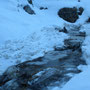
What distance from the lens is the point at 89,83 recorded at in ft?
12.8

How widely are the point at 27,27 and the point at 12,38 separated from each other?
6.58ft

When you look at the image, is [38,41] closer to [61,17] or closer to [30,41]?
[30,41]

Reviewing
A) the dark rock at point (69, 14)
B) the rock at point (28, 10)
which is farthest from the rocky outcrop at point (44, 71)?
the dark rock at point (69, 14)

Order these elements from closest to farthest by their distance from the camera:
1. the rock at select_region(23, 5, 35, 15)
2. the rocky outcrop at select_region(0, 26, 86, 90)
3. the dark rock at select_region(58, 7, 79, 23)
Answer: the rocky outcrop at select_region(0, 26, 86, 90)
the rock at select_region(23, 5, 35, 15)
the dark rock at select_region(58, 7, 79, 23)

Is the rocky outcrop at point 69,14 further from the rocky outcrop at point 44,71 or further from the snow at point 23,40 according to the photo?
the rocky outcrop at point 44,71

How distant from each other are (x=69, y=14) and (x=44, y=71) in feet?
38.1

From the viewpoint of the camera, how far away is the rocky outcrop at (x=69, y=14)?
53.7 ft

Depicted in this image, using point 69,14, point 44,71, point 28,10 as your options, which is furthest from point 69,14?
point 44,71

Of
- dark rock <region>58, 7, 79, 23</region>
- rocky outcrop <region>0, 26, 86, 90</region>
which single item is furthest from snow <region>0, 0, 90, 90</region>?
dark rock <region>58, 7, 79, 23</region>

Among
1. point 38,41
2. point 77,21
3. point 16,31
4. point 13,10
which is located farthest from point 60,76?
point 77,21

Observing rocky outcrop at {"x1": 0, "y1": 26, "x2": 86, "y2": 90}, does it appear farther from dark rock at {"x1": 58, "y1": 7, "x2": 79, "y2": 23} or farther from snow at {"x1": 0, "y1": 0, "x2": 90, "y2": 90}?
dark rock at {"x1": 58, "y1": 7, "x2": 79, "y2": 23}

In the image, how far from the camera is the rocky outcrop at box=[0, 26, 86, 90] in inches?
211

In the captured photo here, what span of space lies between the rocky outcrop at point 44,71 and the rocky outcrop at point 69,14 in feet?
27.9

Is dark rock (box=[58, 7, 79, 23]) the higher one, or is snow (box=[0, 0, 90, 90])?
dark rock (box=[58, 7, 79, 23])
